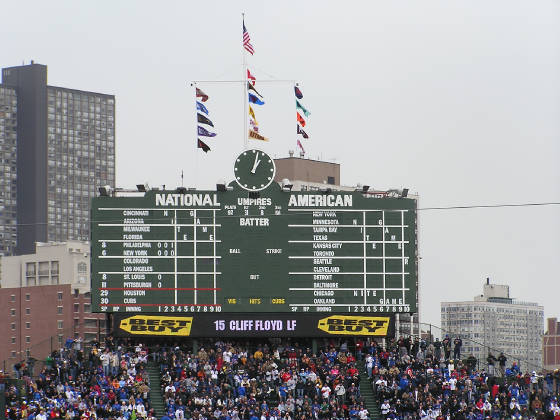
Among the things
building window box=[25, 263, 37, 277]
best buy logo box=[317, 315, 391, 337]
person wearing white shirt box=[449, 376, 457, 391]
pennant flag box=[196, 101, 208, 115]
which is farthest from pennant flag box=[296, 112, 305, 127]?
building window box=[25, 263, 37, 277]

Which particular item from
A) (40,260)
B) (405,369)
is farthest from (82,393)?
(40,260)

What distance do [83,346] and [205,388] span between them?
768 centimetres

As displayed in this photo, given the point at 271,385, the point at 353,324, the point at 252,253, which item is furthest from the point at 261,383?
the point at 252,253

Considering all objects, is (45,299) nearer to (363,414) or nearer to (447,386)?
(447,386)

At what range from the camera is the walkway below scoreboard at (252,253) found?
53312mm

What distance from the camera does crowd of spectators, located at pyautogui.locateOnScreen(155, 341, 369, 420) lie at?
172 feet

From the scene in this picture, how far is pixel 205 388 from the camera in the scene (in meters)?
53.5

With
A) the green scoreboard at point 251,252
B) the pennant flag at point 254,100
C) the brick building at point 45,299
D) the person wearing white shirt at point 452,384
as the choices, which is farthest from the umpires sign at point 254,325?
the brick building at point 45,299

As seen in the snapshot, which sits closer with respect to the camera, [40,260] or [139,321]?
[139,321]

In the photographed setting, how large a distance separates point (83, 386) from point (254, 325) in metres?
7.03

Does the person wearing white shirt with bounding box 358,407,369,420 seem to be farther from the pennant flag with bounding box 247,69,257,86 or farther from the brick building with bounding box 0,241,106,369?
the brick building with bounding box 0,241,106,369

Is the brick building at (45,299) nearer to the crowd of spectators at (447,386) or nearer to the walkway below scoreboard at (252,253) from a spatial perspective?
the crowd of spectators at (447,386)

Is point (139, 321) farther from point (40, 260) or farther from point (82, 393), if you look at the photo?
point (40, 260)

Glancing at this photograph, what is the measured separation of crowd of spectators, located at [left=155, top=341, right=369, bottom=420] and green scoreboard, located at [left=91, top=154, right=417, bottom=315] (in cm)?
226
